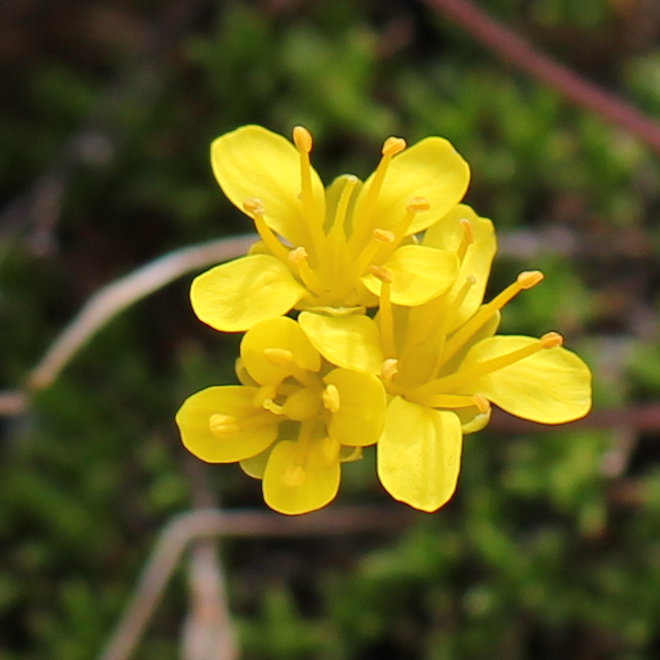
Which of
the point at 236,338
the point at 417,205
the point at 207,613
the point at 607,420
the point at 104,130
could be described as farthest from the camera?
the point at 104,130

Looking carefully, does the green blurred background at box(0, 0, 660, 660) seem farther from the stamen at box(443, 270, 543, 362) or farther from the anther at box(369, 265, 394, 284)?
the anther at box(369, 265, 394, 284)

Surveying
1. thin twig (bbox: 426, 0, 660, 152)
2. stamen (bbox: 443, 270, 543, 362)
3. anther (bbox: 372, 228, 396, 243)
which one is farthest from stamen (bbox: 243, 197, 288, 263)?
thin twig (bbox: 426, 0, 660, 152)

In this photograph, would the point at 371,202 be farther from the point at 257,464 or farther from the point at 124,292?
the point at 124,292

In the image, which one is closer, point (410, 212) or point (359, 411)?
point (359, 411)

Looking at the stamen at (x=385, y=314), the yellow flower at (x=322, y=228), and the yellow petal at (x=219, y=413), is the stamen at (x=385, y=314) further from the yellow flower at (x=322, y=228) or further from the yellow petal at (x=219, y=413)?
the yellow petal at (x=219, y=413)

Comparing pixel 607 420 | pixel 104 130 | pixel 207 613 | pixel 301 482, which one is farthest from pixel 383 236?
pixel 104 130

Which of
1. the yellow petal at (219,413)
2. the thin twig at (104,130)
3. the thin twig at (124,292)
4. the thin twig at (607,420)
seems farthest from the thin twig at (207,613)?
the yellow petal at (219,413)
